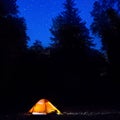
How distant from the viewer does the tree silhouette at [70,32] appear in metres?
40.4

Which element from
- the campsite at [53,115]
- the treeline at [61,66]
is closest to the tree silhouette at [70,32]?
the treeline at [61,66]

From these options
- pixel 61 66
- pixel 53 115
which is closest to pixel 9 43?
pixel 61 66

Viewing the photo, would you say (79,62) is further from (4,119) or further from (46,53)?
(4,119)

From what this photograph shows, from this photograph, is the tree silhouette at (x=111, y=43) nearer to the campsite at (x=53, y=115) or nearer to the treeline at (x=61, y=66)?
the treeline at (x=61, y=66)

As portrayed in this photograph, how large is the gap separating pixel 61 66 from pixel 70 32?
748cm

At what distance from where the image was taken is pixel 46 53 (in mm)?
37719

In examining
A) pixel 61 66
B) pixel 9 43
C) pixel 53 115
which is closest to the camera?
pixel 53 115

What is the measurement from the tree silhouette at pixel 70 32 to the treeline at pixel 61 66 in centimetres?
16

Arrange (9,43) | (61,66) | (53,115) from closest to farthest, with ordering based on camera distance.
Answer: (53,115) → (9,43) → (61,66)

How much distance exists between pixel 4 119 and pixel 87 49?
28245 mm

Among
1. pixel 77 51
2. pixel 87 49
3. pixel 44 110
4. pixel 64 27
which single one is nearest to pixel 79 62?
pixel 77 51

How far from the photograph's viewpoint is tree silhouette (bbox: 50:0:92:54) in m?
40.4

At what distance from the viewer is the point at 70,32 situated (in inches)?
1660

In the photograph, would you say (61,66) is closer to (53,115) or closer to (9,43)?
(9,43)
